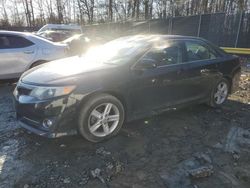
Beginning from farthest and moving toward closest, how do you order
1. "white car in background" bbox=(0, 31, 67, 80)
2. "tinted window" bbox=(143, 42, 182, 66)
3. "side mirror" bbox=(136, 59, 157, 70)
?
"white car in background" bbox=(0, 31, 67, 80)
"tinted window" bbox=(143, 42, 182, 66)
"side mirror" bbox=(136, 59, 157, 70)

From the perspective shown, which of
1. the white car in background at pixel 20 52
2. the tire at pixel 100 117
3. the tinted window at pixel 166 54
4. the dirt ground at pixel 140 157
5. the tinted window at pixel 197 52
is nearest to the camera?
the dirt ground at pixel 140 157

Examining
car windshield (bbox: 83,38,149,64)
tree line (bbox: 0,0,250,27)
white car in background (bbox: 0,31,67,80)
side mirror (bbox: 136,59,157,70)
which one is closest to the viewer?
side mirror (bbox: 136,59,157,70)

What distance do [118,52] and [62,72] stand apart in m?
1.13

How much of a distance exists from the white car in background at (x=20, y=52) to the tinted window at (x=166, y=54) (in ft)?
13.7

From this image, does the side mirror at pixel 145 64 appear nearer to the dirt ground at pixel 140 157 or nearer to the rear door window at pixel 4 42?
the dirt ground at pixel 140 157

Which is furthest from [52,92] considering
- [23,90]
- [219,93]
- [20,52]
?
[20,52]

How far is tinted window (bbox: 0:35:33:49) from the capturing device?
270 inches

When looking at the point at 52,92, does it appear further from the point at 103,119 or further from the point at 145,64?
the point at 145,64

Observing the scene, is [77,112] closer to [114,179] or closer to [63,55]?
[114,179]

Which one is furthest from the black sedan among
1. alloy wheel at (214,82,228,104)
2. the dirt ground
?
the dirt ground

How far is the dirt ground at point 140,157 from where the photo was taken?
2965 millimetres

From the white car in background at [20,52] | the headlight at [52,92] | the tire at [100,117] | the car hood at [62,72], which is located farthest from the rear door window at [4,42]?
the tire at [100,117]

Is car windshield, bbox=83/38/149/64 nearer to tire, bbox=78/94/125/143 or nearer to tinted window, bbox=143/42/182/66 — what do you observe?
tinted window, bbox=143/42/182/66

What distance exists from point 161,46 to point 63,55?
4240mm
